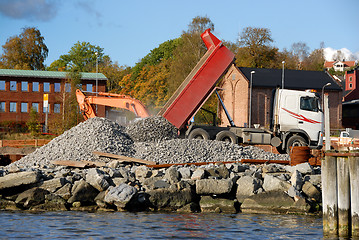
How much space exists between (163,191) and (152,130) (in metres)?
8.22

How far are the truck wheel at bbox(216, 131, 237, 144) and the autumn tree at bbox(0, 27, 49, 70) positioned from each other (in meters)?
62.0

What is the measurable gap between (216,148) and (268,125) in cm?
532

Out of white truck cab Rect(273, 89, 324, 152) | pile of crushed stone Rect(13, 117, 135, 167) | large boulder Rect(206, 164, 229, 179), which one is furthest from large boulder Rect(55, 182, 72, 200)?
white truck cab Rect(273, 89, 324, 152)

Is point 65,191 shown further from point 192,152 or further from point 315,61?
point 315,61

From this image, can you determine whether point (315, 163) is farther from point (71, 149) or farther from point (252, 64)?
point (252, 64)

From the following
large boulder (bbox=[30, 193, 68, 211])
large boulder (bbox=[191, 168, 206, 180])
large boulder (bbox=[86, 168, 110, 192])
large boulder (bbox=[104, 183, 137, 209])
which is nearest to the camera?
large boulder (bbox=[104, 183, 137, 209])

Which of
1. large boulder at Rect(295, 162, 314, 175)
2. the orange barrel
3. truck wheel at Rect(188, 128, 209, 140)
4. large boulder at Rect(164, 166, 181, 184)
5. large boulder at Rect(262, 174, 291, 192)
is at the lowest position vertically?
large boulder at Rect(262, 174, 291, 192)

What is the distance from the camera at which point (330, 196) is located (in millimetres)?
10344

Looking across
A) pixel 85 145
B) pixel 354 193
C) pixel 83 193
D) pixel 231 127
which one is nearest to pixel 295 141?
pixel 231 127

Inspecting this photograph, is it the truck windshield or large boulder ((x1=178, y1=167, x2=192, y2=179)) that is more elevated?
the truck windshield

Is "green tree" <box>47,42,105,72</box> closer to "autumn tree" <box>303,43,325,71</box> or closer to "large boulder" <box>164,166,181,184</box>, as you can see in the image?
"autumn tree" <box>303,43,325,71</box>

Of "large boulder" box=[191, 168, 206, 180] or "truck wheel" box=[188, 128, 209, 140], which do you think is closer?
"large boulder" box=[191, 168, 206, 180]

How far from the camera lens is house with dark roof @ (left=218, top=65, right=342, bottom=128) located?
194 feet

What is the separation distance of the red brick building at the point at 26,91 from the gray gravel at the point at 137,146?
3885cm
